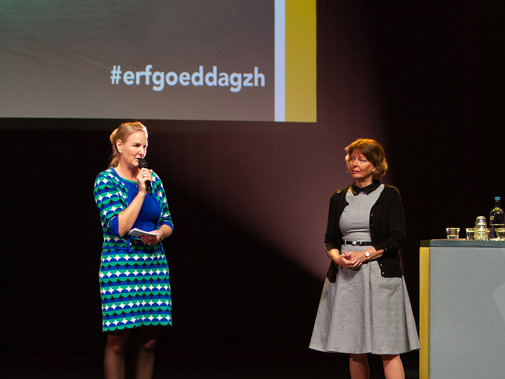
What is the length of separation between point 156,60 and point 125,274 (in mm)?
2127

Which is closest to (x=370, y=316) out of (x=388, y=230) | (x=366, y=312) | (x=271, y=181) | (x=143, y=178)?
(x=366, y=312)

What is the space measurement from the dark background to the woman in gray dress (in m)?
1.57

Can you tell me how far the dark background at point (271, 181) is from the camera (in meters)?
4.28

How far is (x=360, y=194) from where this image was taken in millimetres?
2900

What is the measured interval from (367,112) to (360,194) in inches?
70.3

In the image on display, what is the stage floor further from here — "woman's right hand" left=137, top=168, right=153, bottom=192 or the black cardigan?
"woman's right hand" left=137, top=168, right=153, bottom=192

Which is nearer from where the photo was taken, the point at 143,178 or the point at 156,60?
the point at 143,178

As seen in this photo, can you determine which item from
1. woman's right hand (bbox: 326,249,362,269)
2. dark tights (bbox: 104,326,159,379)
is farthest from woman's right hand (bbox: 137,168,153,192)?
woman's right hand (bbox: 326,249,362,269)

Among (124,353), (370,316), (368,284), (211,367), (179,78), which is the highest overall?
(179,78)

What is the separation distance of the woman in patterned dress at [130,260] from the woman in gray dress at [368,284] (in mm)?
767

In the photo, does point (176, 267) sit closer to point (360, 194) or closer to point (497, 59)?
point (360, 194)

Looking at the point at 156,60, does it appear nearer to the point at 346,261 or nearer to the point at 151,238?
the point at 151,238

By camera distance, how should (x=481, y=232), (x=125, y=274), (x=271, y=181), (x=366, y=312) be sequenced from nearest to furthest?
(x=125, y=274) < (x=366, y=312) < (x=481, y=232) < (x=271, y=181)

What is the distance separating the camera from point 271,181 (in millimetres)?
4461
